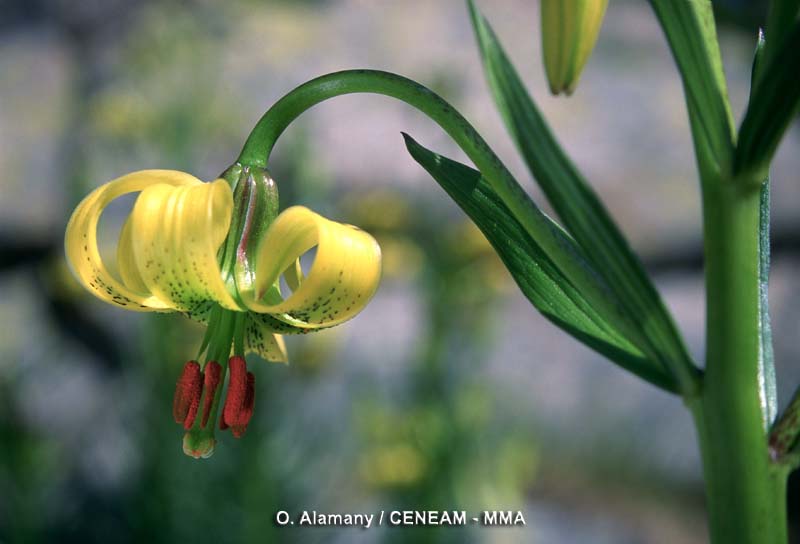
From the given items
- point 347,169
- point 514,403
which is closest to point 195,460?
point 514,403

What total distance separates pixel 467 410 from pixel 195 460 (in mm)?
584

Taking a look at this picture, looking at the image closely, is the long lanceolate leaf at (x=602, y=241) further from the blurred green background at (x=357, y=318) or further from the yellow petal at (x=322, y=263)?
the blurred green background at (x=357, y=318)

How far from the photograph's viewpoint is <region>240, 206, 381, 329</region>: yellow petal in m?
0.47

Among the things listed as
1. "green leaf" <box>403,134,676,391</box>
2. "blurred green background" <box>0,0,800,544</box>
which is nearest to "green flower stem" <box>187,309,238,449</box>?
"green leaf" <box>403,134,676,391</box>

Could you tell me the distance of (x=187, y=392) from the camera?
1.77 feet

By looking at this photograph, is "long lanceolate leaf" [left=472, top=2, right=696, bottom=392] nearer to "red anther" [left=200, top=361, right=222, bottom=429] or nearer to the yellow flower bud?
the yellow flower bud

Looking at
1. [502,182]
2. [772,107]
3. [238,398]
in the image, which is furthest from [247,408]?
[772,107]

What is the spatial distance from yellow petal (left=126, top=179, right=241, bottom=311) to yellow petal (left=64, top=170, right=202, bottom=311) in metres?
0.01

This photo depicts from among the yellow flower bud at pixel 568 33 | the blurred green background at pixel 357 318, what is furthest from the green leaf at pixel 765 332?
the blurred green background at pixel 357 318

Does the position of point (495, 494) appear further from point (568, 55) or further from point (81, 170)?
point (568, 55)

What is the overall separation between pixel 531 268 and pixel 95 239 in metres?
0.26

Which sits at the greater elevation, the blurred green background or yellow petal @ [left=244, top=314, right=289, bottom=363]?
the blurred green background

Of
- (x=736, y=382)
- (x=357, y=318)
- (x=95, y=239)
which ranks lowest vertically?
(x=736, y=382)

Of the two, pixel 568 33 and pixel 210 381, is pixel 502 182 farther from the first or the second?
pixel 210 381
